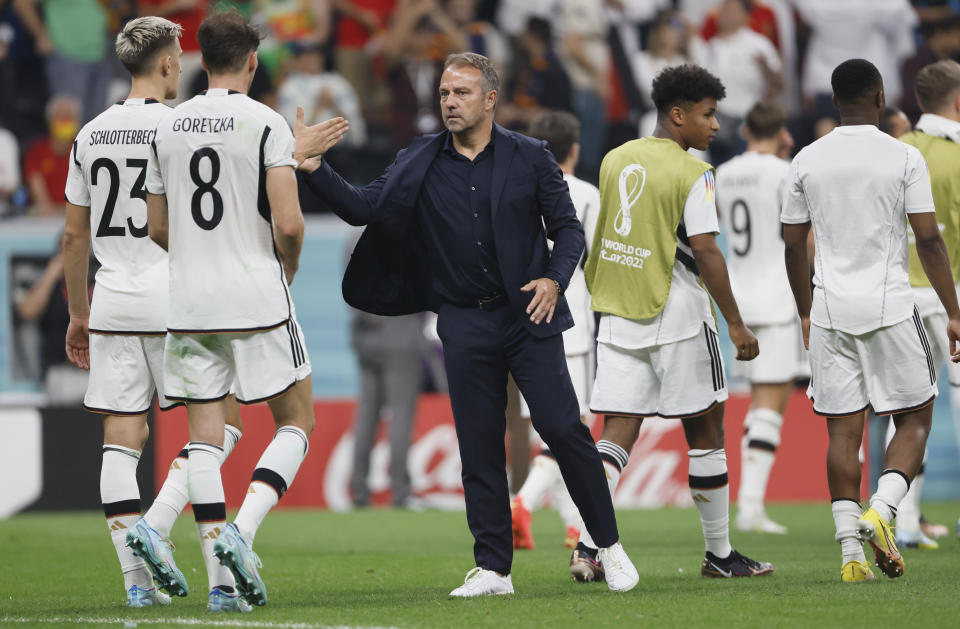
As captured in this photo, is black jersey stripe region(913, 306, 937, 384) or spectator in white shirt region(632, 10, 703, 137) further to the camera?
spectator in white shirt region(632, 10, 703, 137)

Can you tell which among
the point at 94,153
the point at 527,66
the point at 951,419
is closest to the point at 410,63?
the point at 527,66

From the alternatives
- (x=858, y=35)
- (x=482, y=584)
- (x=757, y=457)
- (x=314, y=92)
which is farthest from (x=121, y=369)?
(x=858, y=35)

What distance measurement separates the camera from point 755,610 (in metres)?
5.82

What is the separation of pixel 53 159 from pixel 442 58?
14.7 ft

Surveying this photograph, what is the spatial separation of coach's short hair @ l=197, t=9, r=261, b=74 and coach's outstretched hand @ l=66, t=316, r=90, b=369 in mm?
1474

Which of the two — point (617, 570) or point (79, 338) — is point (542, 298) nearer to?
point (617, 570)

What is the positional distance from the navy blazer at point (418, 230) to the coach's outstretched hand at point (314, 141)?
6 centimetres

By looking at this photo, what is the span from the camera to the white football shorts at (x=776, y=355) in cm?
1026

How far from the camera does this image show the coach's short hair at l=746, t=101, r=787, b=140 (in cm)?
1023

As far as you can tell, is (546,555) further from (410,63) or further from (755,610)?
(410,63)

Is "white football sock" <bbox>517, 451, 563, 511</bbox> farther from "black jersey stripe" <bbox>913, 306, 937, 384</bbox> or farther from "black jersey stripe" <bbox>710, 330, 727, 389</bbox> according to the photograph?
"black jersey stripe" <bbox>913, 306, 937, 384</bbox>

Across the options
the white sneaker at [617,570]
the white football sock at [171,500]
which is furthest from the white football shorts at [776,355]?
the white football sock at [171,500]

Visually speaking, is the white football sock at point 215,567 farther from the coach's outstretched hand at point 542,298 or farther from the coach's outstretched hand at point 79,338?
the coach's outstretched hand at point 542,298

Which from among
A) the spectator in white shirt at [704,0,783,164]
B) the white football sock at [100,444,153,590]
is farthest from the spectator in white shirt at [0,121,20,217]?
the white football sock at [100,444,153,590]
